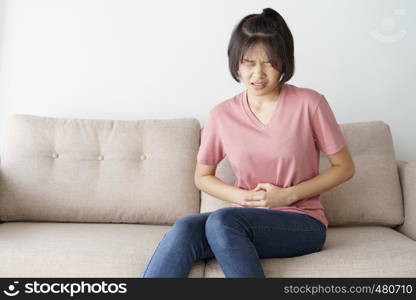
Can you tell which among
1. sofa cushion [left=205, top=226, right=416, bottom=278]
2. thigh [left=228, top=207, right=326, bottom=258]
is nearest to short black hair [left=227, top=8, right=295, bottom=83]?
thigh [left=228, top=207, right=326, bottom=258]

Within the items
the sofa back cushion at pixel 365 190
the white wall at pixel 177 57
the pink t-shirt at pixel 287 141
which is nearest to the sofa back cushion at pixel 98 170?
the sofa back cushion at pixel 365 190

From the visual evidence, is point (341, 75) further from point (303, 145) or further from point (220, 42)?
point (303, 145)

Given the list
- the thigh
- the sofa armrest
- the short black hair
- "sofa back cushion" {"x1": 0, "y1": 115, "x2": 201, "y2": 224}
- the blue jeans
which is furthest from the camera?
"sofa back cushion" {"x1": 0, "y1": 115, "x2": 201, "y2": 224}

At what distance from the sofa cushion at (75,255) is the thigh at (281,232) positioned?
7.4 inches

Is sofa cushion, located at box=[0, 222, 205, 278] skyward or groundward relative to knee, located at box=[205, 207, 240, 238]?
groundward

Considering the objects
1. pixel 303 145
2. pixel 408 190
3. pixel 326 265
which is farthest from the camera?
pixel 408 190

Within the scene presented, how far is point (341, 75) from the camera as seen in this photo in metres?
2.34

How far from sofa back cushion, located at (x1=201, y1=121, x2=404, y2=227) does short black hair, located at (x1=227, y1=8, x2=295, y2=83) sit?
576 mm

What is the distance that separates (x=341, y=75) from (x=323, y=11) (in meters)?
0.31

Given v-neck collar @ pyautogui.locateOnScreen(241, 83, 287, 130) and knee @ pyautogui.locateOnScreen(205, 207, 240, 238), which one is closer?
knee @ pyautogui.locateOnScreen(205, 207, 240, 238)

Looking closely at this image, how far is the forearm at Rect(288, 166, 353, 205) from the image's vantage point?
150 cm

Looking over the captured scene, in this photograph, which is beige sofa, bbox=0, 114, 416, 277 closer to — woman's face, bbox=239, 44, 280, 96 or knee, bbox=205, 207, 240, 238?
knee, bbox=205, 207, 240, 238

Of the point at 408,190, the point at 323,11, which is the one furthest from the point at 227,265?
the point at 323,11

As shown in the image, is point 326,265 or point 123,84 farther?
point 123,84
